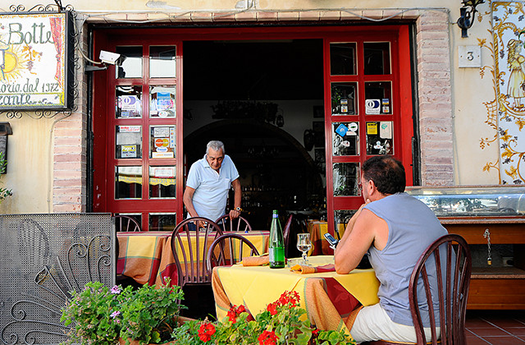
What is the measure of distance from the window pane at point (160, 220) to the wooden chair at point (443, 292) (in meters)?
3.56

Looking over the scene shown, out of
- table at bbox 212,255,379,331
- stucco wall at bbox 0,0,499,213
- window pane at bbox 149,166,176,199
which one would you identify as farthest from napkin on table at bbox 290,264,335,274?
window pane at bbox 149,166,176,199

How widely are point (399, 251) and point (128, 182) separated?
3957 mm

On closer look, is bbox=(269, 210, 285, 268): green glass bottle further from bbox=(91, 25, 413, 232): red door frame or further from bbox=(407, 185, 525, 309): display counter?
bbox=(91, 25, 413, 232): red door frame

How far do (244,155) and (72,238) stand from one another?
10533 millimetres

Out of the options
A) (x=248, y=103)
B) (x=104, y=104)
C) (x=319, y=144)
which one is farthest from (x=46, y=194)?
(x=319, y=144)

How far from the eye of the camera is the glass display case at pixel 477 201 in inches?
172

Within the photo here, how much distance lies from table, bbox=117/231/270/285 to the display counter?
63.9 inches

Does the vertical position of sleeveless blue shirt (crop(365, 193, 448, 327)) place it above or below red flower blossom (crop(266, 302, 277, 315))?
above

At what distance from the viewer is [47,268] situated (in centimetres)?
283

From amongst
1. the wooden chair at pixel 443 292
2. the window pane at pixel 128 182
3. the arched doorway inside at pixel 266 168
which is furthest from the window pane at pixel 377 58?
the arched doorway inside at pixel 266 168

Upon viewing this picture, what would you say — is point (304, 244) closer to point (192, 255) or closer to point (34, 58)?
point (192, 255)

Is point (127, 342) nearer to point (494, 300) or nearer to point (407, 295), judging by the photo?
point (407, 295)

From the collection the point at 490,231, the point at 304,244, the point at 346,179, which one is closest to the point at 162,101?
the point at 346,179

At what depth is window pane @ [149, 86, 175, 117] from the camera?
17.9ft
